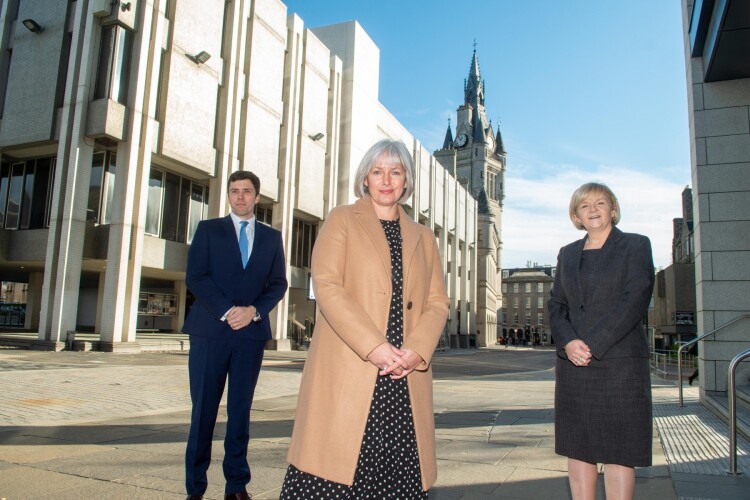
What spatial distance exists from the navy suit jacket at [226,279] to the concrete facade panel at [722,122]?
7816 millimetres

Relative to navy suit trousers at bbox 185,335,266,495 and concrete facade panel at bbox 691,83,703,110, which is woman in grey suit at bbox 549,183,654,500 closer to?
navy suit trousers at bbox 185,335,266,495

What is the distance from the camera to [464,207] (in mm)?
56719

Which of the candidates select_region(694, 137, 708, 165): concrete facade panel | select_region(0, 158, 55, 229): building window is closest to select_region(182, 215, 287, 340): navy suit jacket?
select_region(694, 137, 708, 165): concrete facade panel

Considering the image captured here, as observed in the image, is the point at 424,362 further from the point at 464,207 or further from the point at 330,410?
the point at 464,207

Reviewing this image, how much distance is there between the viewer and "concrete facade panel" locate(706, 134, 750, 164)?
8336 mm

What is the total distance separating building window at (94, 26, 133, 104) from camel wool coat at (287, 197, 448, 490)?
18.5 metres

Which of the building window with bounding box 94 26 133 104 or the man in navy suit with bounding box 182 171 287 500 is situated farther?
the building window with bounding box 94 26 133 104

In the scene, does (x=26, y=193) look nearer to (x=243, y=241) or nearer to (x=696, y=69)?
(x=243, y=241)

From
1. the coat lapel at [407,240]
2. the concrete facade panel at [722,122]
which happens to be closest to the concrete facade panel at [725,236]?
the concrete facade panel at [722,122]

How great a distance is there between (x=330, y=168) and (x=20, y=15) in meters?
15.0

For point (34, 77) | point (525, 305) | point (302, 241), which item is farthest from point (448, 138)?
point (34, 77)

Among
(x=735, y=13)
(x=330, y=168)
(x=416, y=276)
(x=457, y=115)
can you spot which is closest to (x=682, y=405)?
(x=735, y=13)

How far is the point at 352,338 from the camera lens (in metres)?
2.17

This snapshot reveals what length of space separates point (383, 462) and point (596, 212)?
183cm
